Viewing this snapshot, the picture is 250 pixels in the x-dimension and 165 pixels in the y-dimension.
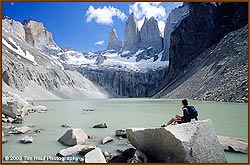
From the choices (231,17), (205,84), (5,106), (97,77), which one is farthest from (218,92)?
(97,77)

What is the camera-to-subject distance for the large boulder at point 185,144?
8.48 m

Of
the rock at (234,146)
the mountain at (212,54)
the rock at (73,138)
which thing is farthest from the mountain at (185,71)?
the rock at (73,138)

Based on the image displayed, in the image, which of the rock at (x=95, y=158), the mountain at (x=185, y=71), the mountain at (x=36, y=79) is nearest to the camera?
the rock at (x=95, y=158)

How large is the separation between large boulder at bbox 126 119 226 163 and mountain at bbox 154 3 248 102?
33306 millimetres

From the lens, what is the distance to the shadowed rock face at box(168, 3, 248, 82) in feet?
296

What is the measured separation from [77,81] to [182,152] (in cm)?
12440

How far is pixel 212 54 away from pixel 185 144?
7272cm

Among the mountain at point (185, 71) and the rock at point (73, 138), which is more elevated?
the mountain at point (185, 71)

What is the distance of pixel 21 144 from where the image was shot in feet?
42.2

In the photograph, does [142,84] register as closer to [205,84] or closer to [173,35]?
[173,35]

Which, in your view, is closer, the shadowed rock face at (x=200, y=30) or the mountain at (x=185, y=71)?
the mountain at (x=185, y=71)

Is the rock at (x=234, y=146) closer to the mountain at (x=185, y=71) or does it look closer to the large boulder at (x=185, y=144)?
the large boulder at (x=185, y=144)

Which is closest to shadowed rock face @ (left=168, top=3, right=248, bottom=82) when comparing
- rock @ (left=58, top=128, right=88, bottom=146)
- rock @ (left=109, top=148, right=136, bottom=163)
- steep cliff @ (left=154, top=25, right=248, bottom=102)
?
steep cliff @ (left=154, top=25, right=248, bottom=102)

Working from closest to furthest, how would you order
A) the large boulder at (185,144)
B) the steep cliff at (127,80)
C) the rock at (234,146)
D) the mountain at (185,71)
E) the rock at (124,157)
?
the large boulder at (185,144) → the rock at (124,157) → the rock at (234,146) → the mountain at (185,71) → the steep cliff at (127,80)
